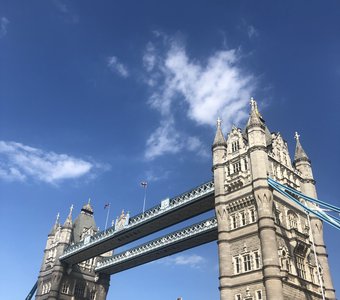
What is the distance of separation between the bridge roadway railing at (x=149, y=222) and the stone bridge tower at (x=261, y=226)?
4.57 metres

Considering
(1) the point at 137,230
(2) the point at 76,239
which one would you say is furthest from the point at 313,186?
(2) the point at 76,239

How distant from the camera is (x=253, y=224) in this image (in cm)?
4553

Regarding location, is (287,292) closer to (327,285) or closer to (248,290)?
(248,290)

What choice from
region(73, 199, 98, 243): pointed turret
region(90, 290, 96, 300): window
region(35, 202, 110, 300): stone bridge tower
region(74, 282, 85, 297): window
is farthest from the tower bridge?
region(73, 199, 98, 243): pointed turret

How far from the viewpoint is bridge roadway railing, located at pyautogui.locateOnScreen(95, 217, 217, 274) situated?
5691 centimetres

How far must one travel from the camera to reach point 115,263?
75.4 m

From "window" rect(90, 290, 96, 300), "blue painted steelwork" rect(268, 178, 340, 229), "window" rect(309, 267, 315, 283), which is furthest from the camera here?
"window" rect(90, 290, 96, 300)

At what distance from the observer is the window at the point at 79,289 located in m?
77.1

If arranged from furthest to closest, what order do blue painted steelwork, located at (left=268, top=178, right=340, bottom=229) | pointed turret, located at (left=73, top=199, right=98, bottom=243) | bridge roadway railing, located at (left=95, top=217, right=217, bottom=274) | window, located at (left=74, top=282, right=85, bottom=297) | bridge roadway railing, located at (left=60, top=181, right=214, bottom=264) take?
1. pointed turret, located at (left=73, top=199, right=98, bottom=243)
2. window, located at (left=74, top=282, right=85, bottom=297)
3. bridge roadway railing, located at (left=95, top=217, right=217, bottom=274)
4. bridge roadway railing, located at (left=60, top=181, right=214, bottom=264)
5. blue painted steelwork, located at (left=268, top=178, right=340, bottom=229)

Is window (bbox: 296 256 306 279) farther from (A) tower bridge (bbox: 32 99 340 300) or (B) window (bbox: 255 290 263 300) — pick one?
(B) window (bbox: 255 290 263 300)

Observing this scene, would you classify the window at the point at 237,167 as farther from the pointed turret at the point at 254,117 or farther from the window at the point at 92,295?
the window at the point at 92,295

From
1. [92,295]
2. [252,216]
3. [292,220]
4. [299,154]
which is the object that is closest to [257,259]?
[252,216]

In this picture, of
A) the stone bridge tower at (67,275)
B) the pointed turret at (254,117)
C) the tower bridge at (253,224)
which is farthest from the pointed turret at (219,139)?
the stone bridge tower at (67,275)

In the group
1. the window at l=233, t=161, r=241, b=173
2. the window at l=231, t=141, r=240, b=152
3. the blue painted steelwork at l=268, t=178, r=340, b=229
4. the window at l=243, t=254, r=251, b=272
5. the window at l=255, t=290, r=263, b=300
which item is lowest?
the window at l=255, t=290, r=263, b=300
